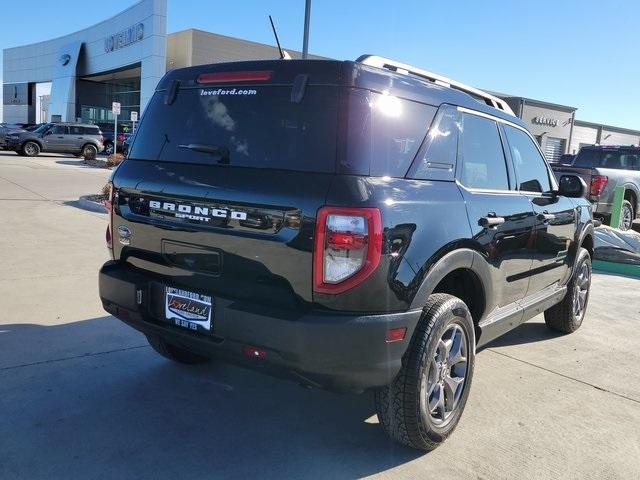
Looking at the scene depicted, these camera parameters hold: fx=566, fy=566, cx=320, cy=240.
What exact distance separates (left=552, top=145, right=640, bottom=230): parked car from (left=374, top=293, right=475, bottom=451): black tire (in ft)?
28.2

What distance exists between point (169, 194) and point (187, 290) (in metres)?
0.53

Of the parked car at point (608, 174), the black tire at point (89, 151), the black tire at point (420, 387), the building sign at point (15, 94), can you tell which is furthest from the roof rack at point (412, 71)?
the building sign at point (15, 94)

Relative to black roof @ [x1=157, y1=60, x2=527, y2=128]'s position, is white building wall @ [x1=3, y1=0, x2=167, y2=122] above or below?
above

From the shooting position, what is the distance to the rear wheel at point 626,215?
11.8 metres

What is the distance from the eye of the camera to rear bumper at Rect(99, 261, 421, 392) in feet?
8.24

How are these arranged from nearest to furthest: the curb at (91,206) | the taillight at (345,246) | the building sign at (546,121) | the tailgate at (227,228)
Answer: the taillight at (345,246) < the tailgate at (227,228) < the curb at (91,206) < the building sign at (546,121)

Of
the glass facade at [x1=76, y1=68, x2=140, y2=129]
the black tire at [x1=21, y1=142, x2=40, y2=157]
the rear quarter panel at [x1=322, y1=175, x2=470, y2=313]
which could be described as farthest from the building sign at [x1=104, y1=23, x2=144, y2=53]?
the rear quarter panel at [x1=322, y1=175, x2=470, y2=313]

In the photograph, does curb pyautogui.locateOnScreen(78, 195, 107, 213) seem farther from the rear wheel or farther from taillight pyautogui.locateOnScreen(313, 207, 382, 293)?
the rear wheel

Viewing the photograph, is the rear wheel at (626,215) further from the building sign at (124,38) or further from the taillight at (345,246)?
the building sign at (124,38)

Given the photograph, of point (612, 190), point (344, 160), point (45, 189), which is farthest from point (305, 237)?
point (45, 189)

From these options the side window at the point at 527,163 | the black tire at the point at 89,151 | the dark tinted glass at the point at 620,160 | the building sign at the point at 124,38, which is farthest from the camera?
the building sign at the point at 124,38

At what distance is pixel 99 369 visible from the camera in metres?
3.89

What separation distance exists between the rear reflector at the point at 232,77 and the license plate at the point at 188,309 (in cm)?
117

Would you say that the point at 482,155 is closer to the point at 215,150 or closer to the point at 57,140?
the point at 215,150
